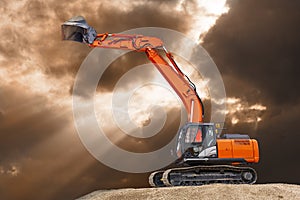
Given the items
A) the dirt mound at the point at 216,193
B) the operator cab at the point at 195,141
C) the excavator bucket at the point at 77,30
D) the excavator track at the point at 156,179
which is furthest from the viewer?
the excavator track at the point at 156,179

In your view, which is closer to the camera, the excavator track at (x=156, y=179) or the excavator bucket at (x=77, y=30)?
the excavator bucket at (x=77, y=30)

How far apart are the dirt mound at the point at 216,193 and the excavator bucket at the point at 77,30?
655 centimetres

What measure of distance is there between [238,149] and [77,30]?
27.2 feet

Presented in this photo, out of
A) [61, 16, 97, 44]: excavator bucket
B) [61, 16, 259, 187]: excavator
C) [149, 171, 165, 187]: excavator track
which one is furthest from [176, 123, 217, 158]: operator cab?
[61, 16, 97, 44]: excavator bucket

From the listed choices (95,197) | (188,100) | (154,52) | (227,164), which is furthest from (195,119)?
(95,197)

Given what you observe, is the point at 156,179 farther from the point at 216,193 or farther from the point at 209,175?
the point at 216,193

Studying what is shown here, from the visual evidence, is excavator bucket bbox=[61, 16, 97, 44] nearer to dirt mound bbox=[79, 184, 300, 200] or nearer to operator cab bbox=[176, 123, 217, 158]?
operator cab bbox=[176, 123, 217, 158]

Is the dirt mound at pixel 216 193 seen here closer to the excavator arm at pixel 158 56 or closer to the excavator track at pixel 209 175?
the excavator track at pixel 209 175

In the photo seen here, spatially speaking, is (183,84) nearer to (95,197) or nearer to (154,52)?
(154,52)

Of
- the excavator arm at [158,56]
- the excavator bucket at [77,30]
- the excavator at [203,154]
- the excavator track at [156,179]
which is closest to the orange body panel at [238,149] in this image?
the excavator at [203,154]

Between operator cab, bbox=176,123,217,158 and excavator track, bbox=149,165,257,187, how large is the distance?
610 mm

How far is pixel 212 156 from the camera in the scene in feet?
53.6

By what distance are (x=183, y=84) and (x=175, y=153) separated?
3.07m

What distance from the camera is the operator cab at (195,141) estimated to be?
1644 cm
